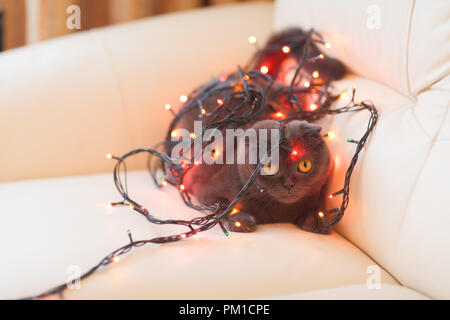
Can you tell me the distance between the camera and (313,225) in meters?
0.90

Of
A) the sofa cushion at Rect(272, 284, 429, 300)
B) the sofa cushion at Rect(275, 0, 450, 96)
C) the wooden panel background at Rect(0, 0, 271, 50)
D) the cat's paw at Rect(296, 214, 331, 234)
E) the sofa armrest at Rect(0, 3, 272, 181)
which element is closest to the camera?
the sofa cushion at Rect(272, 284, 429, 300)

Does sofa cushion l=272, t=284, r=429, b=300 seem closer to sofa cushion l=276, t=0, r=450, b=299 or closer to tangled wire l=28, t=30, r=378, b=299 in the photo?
sofa cushion l=276, t=0, r=450, b=299

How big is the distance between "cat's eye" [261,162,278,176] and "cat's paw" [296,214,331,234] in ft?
0.49

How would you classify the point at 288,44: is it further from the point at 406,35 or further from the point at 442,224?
the point at 442,224

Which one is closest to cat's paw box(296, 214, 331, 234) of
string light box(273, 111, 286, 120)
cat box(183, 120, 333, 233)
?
cat box(183, 120, 333, 233)

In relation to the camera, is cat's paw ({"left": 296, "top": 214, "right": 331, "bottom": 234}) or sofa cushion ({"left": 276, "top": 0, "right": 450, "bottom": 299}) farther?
cat's paw ({"left": 296, "top": 214, "right": 331, "bottom": 234})

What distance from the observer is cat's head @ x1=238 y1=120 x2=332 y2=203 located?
32.6 inches

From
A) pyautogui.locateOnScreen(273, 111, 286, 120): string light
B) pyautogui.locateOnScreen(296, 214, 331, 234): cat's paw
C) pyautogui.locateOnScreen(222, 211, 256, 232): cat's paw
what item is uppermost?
pyautogui.locateOnScreen(273, 111, 286, 120): string light

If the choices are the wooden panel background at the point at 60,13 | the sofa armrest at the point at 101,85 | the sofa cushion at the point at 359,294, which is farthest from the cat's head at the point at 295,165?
the wooden panel background at the point at 60,13

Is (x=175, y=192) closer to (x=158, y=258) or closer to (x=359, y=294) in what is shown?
(x=158, y=258)

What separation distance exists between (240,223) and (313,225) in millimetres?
157

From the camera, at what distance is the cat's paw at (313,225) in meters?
0.89

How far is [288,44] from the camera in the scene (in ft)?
3.70
